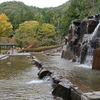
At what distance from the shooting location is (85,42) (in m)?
16.4

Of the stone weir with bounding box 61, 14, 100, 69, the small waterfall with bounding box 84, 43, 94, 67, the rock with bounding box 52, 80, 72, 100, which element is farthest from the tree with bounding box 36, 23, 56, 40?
the rock with bounding box 52, 80, 72, 100

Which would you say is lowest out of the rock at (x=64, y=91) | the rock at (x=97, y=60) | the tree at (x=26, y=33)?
the rock at (x=64, y=91)

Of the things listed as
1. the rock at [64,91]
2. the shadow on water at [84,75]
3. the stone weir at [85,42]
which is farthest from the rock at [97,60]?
the rock at [64,91]

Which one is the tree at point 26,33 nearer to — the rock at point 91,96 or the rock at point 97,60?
the rock at point 97,60

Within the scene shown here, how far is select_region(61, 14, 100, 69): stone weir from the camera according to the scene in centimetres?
1455

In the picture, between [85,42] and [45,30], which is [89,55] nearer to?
[85,42]

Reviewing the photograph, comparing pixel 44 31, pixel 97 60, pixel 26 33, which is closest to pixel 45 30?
pixel 44 31

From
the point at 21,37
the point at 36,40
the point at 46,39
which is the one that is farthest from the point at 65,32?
the point at 21,37

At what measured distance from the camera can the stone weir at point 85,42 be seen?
14555 millimetres

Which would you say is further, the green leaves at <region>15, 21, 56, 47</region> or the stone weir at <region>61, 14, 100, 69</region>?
the green leaves at <region>15, 21, 56, 47</region>

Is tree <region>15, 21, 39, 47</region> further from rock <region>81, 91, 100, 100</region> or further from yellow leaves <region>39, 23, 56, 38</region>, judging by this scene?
rock <region>81, 91, 100, 100</region>

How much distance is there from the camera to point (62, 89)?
20.5 ft

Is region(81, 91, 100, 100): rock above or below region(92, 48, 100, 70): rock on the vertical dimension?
below

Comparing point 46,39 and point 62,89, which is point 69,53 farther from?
point 46,39
